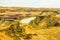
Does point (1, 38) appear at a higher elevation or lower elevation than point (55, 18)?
lower

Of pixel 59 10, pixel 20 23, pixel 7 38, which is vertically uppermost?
pixel 59 10
